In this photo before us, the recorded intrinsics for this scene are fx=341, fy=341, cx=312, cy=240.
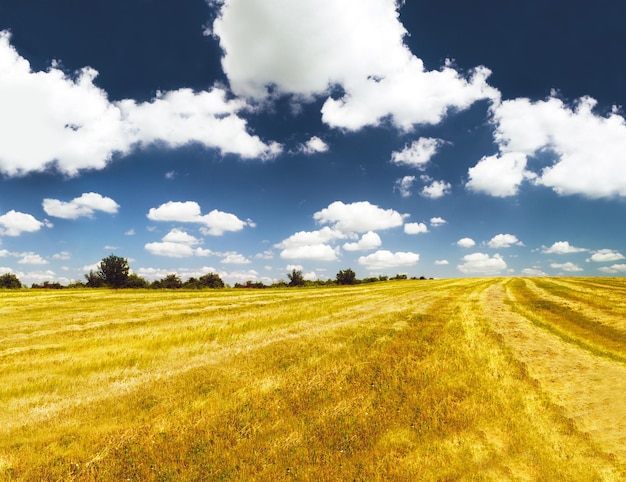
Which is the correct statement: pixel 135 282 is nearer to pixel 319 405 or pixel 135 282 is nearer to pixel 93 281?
pixel 93 281

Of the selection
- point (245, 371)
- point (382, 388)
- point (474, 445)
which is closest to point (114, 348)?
point (245, 371)

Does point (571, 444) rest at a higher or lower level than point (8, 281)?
lower

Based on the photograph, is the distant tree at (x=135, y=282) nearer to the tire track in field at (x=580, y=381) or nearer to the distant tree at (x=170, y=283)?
the distant tree at (x=170, y=283)

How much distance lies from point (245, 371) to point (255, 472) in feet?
17.6

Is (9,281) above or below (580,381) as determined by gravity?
above

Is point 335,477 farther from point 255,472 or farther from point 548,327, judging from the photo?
point 548,327

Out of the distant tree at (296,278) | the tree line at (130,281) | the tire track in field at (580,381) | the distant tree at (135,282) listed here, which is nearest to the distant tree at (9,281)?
the tree line at (130,281)

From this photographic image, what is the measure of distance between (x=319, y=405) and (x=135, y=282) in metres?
76.5

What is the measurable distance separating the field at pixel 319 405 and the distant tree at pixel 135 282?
57298mm

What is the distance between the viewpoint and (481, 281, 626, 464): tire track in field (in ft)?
24.9

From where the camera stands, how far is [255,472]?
631 centimetres

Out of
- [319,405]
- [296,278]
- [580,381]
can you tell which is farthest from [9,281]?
[580,381]

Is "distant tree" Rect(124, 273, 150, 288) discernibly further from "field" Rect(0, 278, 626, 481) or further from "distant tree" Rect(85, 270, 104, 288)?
"field" Rect(0, 278, 626, 481)

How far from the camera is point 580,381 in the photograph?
10305mm
